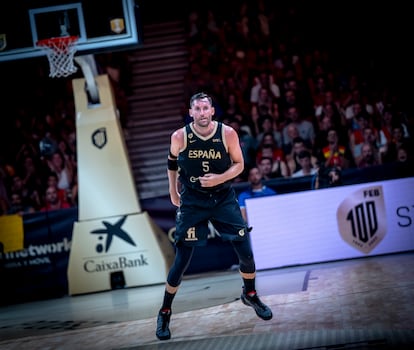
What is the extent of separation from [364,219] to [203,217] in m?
4.41

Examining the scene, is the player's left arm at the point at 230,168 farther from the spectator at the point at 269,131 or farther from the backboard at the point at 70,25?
the spectator at the point at 269,131

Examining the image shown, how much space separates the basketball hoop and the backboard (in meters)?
0.08

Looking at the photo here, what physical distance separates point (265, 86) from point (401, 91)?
2.52m

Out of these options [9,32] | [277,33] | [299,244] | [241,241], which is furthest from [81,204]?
[277,33]

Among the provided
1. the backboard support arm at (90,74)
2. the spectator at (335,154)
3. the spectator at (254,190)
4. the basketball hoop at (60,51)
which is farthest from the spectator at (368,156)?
the basketball hoop at (60,51)

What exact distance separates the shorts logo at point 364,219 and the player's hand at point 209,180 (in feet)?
14.3

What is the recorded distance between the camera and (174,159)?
206 inches

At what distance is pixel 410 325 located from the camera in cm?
429

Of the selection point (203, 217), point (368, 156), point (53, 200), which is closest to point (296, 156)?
point (368, 156)

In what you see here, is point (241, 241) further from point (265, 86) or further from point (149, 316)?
point (265, 86)

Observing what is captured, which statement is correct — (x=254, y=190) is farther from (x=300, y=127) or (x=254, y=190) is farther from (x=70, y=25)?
(x=70, y=25)

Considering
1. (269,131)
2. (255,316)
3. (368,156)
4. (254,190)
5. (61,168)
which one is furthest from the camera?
(61,168)

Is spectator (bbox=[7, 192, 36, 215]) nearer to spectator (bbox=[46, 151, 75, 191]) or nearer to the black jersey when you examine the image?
spectator (bbox=[46, 151, 75, 191])

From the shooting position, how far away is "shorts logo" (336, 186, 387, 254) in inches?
350
